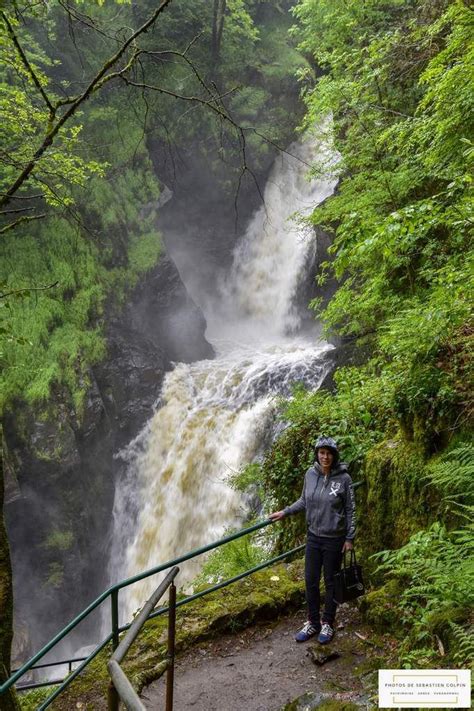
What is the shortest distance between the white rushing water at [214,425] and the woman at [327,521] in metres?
5.97

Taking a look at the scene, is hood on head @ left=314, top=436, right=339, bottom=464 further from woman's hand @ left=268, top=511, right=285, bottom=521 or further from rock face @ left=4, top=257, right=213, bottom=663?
rock face @ left=4, top=257, right=213, bottom=663

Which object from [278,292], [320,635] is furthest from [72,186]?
[320,635]

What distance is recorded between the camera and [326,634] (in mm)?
4078

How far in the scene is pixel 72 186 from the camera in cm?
1872

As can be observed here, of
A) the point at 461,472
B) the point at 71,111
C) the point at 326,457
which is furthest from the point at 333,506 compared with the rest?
the point at 71,111

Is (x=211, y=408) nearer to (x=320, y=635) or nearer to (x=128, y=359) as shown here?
(x=128, y=359)

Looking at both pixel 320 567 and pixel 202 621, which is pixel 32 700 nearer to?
pixel 202 621

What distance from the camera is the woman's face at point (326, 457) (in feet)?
13.2

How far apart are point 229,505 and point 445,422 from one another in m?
9.70

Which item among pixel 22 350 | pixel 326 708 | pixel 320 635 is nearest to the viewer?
pixel 326 708

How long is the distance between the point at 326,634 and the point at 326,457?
4.97ft

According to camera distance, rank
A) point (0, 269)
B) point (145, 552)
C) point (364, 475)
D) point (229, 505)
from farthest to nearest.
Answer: point (0, 269) < point (145, 552) < point (229, 505) < point (364, 475)

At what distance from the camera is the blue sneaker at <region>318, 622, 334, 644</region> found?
407 centimetres

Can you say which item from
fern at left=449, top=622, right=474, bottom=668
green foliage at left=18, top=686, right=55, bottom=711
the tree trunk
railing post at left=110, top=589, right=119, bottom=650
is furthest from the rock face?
fern at left=449, top=622, right=474, bottom=668
